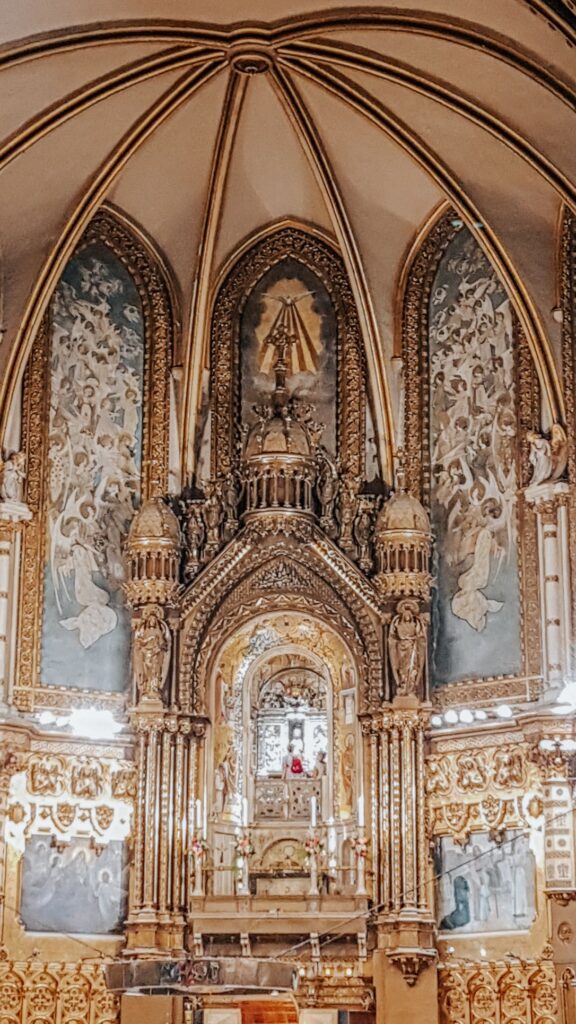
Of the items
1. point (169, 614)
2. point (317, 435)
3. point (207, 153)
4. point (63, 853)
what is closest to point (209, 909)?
point (63, 853)

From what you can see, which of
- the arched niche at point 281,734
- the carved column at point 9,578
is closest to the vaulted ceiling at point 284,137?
the carved column at point 9,578

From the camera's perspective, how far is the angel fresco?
29047 mm

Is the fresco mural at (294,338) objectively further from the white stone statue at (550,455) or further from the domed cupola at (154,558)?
the white stone statue at (550,455)

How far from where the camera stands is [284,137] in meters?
29.3

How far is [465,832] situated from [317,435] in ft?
22.5

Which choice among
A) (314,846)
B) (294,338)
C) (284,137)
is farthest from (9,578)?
(284,137)

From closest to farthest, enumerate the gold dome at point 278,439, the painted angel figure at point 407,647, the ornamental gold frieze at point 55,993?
the ornamental gold frieze at point 55,993 < the painted angel figure at point 407,647 < the gold dome at point 278,439

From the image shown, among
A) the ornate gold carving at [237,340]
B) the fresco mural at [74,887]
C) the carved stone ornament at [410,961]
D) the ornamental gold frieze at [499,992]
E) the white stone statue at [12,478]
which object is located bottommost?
the ornamental gold frieze at [499,992]

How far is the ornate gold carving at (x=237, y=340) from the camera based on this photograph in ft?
100

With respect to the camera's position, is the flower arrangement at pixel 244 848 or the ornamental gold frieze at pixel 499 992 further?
the flower arrangement at pixel 244 848

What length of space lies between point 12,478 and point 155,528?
2.31 meters

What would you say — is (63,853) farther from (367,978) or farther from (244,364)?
(244,364)

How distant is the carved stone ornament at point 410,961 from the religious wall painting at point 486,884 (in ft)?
2.96

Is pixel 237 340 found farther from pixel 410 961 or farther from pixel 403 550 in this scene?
pixel 410 961
